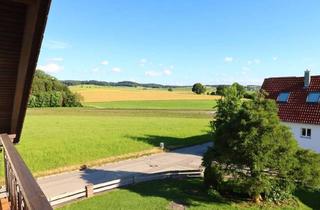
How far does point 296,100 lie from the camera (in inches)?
1047

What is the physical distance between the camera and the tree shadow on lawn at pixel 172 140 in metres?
32.5

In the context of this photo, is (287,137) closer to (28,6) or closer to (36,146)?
(28,6)

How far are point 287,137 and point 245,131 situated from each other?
231 centimetres

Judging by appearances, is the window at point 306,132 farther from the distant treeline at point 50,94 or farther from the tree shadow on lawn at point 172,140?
the distant treeline at point 50,94

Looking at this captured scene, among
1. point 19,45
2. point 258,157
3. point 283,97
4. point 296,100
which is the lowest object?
point 258,157

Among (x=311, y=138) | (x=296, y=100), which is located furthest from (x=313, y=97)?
(x=311, y=138)

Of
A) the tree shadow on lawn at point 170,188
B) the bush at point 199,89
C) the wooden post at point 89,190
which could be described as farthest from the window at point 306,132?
the bush at point 199,89

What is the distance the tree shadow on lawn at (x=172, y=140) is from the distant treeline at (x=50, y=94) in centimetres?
4983

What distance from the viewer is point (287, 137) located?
56.2 ft

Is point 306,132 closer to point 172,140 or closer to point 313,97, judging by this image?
point 313,97

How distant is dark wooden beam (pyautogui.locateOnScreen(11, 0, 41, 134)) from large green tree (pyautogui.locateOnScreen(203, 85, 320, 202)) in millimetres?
12213

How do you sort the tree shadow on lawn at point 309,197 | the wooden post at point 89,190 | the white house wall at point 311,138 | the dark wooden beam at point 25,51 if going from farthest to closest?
the white house wall at point 311,138
the tree shadow on lawn at point 309,197
the wooden post at point 89,190
the dark wooden beam at point 25,51

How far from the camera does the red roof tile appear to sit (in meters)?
24.7

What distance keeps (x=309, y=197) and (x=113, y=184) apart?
11741 mm
